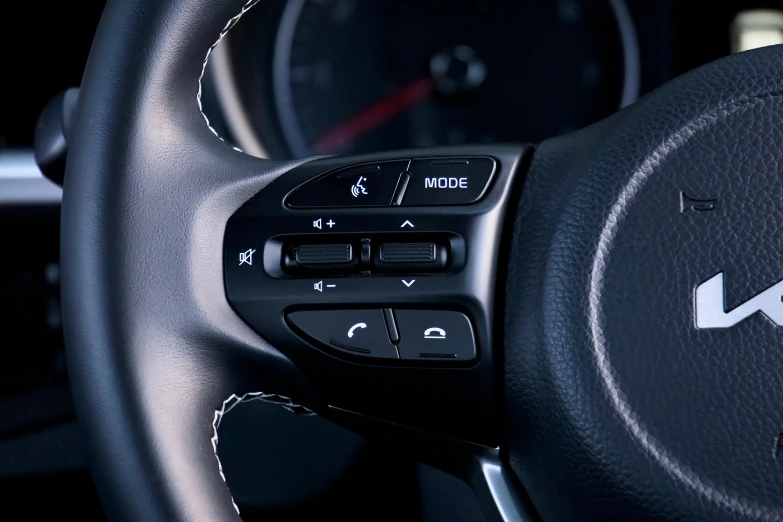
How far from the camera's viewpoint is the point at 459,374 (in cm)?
73

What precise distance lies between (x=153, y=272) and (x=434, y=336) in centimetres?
21

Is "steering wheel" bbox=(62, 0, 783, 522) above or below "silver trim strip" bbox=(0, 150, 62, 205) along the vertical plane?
above

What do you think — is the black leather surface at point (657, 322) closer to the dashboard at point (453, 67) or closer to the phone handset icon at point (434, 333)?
the phone handset icon at point (434, 333)

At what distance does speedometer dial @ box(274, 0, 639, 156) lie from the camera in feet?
6.28

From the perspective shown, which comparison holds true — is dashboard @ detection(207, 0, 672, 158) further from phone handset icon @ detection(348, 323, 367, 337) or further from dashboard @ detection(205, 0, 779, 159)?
phone handset icon @ detection(348, 323, 367, 337)

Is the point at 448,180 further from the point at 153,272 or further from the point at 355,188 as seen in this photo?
the point at 153,272

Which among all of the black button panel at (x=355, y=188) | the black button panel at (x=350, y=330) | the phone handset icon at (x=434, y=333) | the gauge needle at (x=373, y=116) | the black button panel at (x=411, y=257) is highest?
the black button panel at (x=355, y=188)

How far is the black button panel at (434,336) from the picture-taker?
28.5 inches

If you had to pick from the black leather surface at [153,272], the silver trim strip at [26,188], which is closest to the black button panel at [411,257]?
the black leather surface at [153,272]

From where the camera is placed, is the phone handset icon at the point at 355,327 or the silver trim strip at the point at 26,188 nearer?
the phone handset icon at the point at 355,327

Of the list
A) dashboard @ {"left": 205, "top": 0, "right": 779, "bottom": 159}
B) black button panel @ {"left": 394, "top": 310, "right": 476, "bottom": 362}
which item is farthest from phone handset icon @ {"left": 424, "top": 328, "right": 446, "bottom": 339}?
dashboard @ {"left": 205, "top": 0, "right": 779, "bottom": 159}

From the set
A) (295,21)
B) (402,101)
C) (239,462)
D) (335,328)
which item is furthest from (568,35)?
(335,328)

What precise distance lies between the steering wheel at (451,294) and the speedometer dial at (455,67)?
1.16 meters

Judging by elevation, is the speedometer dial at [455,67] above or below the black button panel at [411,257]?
below
